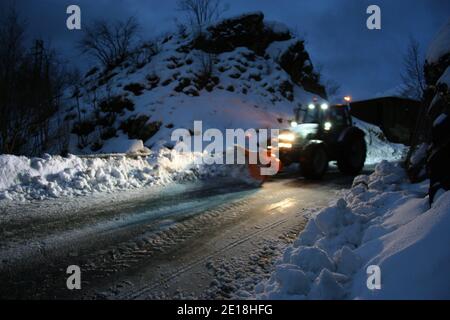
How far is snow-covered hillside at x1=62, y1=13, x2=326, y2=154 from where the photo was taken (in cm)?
2777

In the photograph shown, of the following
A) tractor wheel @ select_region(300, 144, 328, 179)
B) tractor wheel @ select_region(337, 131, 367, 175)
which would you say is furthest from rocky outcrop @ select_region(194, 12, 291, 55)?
tractor wheel @ select_region(300, 144, 328, 179)

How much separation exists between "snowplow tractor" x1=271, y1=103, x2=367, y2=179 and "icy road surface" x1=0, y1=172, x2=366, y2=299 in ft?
8.30

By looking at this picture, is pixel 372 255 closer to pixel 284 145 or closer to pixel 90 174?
pixel 90 174

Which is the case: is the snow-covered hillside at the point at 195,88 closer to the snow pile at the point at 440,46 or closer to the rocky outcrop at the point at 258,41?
the rocky outcrop at the point at 258,41

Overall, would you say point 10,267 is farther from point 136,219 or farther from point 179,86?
point 179,86

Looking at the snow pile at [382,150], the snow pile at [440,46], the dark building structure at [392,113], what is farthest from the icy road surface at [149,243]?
the snow pile at [382,150]

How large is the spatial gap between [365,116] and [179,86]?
21596 millimetres

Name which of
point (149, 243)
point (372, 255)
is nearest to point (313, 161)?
point (149, 243)

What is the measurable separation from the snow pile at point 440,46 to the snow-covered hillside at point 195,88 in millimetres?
19880

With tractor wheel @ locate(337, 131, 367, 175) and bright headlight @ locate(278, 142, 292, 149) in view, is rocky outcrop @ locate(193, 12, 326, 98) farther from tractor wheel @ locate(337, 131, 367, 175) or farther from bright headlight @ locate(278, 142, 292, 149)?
bright headlight @ locate(278, 142, 292, 149)

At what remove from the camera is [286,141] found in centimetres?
1009

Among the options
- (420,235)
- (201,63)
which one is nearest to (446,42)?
(420,235)

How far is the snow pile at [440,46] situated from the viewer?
4704 mm

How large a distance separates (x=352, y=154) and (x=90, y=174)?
852cm
